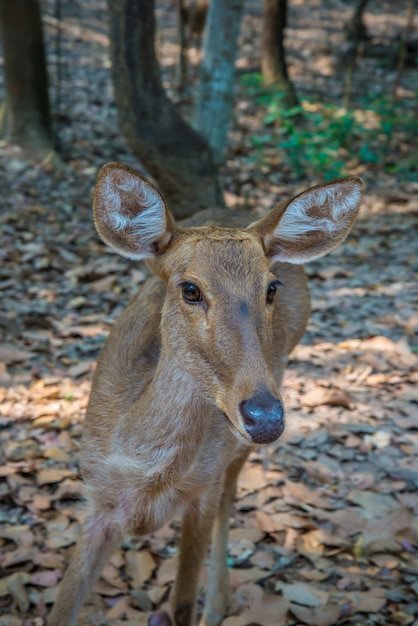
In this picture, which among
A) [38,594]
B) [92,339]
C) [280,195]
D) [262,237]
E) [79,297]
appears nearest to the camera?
[262,237]

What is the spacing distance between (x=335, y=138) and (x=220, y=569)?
28.6 feet

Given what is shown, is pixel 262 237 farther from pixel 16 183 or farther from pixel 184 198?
pixel 16 183

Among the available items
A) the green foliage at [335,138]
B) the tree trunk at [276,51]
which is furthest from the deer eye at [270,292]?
the tree trunk at [276,51]

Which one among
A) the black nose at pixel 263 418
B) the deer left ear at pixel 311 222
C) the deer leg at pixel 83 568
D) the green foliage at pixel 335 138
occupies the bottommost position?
the deer leg at pixel 83 568

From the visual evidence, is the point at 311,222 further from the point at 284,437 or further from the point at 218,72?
the point at 218,72

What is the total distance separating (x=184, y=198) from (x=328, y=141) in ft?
14.0

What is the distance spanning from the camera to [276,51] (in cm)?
1365

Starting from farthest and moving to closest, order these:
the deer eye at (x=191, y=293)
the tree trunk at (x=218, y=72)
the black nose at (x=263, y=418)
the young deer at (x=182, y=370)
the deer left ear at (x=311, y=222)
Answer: the tree trunk at (x=218, y=72), the deer left ear at (x=311, y=222), the deer eye at (x=191, y=293), the young deer at (x=182, y=370), the black nose at (x=263, y=418)

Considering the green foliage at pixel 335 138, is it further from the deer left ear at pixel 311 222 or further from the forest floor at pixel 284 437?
the deer left ear at pixel 311 222

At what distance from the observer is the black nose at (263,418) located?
2.69 metres

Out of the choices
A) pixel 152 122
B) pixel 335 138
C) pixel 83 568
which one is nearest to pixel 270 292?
pixel 83 568

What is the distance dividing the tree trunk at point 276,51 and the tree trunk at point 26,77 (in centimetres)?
441

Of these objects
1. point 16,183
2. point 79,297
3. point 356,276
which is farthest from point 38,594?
point 16,183

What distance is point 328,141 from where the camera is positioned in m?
12.1
